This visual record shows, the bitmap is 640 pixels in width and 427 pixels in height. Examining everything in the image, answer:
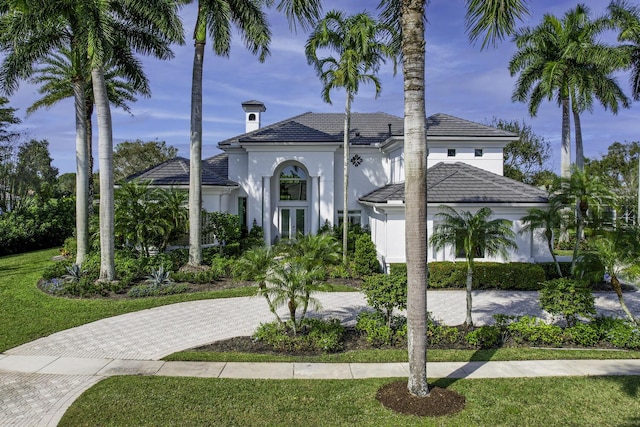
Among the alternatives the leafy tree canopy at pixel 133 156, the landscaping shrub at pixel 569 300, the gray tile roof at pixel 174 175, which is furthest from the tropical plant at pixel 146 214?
the leafy tree canopy at pixel 133 156

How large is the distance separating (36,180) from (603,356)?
41.9m

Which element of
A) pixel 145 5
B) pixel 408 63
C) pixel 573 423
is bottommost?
pixel 573 423

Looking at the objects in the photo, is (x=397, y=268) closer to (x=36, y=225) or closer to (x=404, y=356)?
(x=404, y=356)

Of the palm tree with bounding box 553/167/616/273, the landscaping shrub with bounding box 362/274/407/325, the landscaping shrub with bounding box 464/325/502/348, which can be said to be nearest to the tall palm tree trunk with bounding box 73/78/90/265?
the landscaping shrub with bounding box 362/274/407/325

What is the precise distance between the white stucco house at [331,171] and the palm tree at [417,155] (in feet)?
36.6

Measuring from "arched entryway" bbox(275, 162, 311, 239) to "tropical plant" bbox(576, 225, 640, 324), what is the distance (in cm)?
1819

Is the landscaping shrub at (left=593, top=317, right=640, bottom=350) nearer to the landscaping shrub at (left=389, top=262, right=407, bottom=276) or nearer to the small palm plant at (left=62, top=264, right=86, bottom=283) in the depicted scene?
the landscaping shrub at (left=389, top=262, right=407, bottom=276)

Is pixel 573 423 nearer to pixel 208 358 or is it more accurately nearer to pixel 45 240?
pixel 208 358

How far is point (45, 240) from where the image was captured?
28.4 m

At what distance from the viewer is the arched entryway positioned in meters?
27.4

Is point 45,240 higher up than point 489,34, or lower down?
lower down

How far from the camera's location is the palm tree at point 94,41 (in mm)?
14789

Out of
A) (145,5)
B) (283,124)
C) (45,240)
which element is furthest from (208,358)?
(45,240)

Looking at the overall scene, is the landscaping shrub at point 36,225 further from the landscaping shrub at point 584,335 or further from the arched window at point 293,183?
the landscaping shrub at point 584,335
